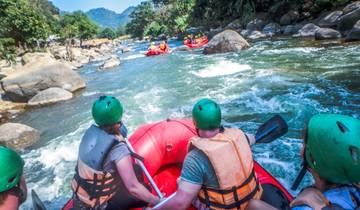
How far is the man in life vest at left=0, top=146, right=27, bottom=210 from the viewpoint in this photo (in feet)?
5.17

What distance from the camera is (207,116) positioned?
209 centimetres

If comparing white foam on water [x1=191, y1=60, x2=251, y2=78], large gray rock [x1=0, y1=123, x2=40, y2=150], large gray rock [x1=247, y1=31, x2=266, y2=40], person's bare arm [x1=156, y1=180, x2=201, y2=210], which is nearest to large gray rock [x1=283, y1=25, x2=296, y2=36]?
large gray rock [x1=247, y1=31, x2=266, y2=40]

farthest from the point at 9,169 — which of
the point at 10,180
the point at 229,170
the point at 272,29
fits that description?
the point at 272,29

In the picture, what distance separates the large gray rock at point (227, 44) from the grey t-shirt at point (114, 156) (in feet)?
46.9

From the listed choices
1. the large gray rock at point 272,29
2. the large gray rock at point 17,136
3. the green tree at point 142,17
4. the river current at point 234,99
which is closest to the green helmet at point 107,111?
the river current at point 234,99

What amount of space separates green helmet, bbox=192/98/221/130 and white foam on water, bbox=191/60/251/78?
9.13 metres

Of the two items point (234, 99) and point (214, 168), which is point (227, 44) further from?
point (214, 168)

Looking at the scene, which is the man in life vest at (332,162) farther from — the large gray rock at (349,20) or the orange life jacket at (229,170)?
the large gray rock at (349,20)

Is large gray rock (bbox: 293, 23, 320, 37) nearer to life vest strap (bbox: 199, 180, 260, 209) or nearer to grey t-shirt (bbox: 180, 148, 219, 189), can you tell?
life vest strap (bbox: 199, 180, 260, 209)

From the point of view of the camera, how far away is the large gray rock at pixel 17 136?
689 centimetres

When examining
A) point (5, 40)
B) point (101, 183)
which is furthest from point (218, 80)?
point (5, 40)

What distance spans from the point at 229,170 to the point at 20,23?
26.4m

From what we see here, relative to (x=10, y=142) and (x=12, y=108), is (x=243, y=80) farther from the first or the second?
(x=12, y=108)

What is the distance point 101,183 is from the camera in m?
2.44
